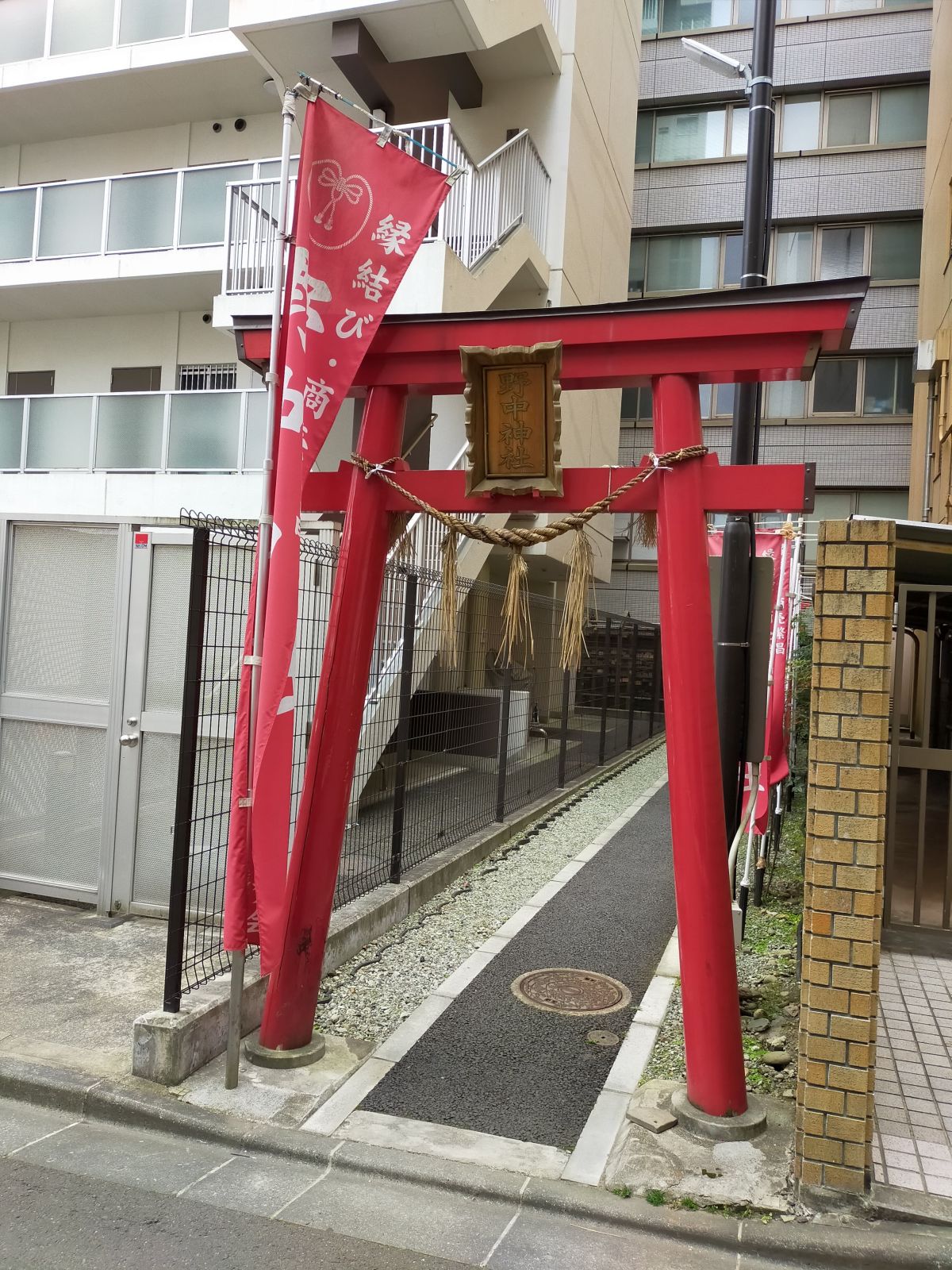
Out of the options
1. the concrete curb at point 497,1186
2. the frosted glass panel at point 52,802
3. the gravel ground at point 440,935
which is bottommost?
the concrete curb at point 497,1186

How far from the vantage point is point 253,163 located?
36.0ft

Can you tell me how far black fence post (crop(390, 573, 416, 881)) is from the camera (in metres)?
6.32

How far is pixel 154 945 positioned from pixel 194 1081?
1486 mm

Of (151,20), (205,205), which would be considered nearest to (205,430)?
(205,205)

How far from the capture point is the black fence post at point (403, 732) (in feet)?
20.7

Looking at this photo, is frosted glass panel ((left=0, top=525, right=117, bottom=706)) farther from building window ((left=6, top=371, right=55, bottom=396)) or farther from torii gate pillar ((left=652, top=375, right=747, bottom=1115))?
building window ((left=6, top=371, right=55, bottom=396))

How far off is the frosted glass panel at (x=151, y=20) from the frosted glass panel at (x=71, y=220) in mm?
2098

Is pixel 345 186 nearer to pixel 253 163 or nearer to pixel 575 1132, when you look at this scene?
pixel 575 1132

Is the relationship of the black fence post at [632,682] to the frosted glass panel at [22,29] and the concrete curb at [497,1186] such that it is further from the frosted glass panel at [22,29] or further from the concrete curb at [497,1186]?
the frosted glass panel at [22,29]

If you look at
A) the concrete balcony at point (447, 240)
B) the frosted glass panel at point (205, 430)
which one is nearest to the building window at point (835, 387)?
the concrete balcony at point (447, 240)

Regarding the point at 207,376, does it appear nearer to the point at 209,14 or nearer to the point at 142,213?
the point at 142,213

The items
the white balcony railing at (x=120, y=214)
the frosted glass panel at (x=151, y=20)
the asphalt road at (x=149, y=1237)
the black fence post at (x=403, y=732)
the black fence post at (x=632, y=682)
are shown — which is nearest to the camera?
the asphalt road at (x=149, y=1237)

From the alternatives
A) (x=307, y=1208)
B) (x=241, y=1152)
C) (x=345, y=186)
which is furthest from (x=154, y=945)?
(x=345, y=186)

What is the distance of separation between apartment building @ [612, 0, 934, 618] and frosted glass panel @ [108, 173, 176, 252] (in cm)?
1371
